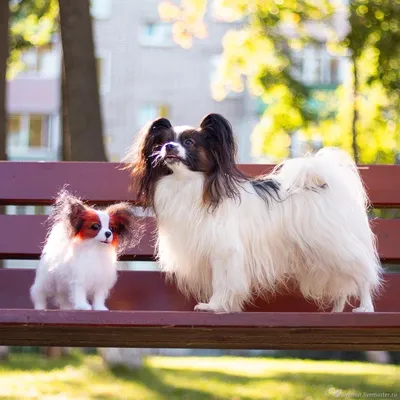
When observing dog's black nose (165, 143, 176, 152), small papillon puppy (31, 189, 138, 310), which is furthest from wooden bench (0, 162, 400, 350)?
dog's black nose (165, 143, 176, 152)

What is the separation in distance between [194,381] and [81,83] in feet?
7.85

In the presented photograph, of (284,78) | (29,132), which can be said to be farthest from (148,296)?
(29,132)

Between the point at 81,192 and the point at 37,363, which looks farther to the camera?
the point at 37,363

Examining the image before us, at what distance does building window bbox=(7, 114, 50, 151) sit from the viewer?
1186 inches

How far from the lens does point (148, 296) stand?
15.8ft

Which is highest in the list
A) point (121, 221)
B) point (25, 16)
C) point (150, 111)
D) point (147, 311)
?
point (25, 16)

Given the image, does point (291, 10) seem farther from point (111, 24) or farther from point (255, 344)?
point (111, 24)

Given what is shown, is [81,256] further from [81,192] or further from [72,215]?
[81,192]

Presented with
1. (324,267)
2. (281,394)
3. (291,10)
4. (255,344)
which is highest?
(291,10)

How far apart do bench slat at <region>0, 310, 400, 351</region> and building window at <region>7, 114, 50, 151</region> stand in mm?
26600

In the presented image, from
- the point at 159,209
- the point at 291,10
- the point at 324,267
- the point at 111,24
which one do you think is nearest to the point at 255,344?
the point at 324,267

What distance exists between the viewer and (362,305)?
4.33 metres

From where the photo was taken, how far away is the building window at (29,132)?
30.1 meters

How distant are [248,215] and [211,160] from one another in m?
0.28
